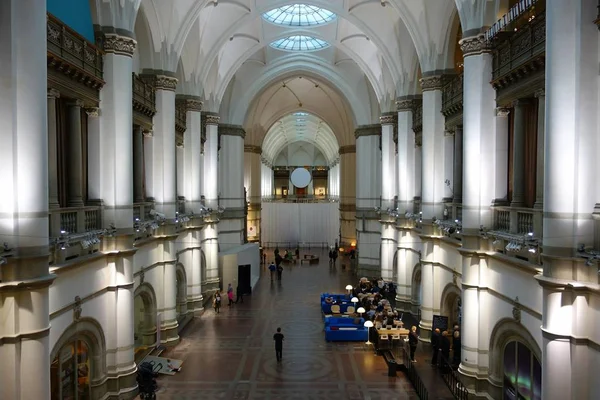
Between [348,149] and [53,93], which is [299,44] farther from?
[53,93]

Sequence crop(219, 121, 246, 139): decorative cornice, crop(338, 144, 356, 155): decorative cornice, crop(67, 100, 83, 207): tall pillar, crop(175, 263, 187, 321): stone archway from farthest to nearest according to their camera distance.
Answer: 1. crop(338, 144, 356, 155): decorative cornice
2. crop(219, 121, 246, 139): decorative cornice
3. crop(175, 263, 187, 321): stone archway
4. crop(67, 100, 83, 207): tall pillar

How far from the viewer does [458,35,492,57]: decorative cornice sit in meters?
12.4

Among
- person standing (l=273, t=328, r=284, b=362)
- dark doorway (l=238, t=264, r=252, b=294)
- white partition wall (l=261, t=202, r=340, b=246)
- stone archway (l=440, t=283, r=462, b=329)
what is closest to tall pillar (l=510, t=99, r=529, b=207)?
stone archway (l=440, t=283, r=462, b=329)

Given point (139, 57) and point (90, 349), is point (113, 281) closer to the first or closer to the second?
point (90, 349)

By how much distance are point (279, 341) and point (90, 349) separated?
5881mm

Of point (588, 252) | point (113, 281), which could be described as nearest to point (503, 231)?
point (588, 252)

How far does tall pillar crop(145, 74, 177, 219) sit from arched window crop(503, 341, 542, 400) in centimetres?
1174

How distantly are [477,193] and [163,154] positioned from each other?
10.6m

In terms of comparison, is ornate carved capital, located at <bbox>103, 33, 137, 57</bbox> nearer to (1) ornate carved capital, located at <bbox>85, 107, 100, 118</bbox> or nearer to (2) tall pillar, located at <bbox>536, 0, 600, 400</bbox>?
(1) ornate carved capital, located at <bbox>85, 107, 100, 118</bbox>

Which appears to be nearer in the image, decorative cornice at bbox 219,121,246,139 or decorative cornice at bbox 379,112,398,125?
decorative cornice at bbox 379,112,398,125

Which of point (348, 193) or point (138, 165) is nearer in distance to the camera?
point (138, 165)

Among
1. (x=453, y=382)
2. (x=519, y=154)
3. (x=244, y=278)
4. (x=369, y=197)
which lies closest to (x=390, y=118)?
(x=369, y=197)

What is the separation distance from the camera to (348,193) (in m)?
39.6

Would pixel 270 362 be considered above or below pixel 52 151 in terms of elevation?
below
